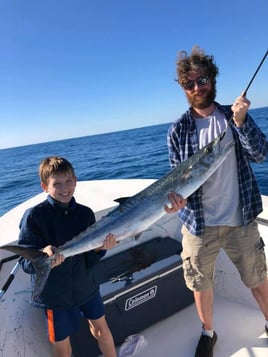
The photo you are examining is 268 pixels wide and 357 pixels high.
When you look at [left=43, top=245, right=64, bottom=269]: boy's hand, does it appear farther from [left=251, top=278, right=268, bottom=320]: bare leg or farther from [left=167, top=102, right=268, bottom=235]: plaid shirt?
[left=251, top=278, right=268, bottom=320]: bare leg

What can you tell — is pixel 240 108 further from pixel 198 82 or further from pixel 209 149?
pixel 198 82

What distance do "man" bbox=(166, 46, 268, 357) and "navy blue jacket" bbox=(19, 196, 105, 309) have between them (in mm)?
678

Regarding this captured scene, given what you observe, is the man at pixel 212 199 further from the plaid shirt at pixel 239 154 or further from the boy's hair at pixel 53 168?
the boy's hair at pixel 53 168

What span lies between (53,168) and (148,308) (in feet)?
5.31

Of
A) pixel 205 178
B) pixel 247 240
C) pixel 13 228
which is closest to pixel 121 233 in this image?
pixel 205 178

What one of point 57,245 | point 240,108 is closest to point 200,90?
point 240,108

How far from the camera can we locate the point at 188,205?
85.4 inches

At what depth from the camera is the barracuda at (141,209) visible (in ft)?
6.04

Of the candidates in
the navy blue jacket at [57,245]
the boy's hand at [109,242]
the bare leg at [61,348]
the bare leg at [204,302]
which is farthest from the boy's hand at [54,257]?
the bare leg at [204,302]

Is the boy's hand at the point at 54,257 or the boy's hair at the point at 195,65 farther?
the boy's hair at the point at 195,65

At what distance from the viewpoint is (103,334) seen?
7.21ft

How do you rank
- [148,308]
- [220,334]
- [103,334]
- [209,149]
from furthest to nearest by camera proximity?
1. [148,308]
2. [220,334]
3. [103,334]
4. [209,149]

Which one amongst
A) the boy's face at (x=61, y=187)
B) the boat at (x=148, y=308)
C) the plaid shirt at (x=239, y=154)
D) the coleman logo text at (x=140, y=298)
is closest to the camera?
the plaid shirt at (x=239, y=154)

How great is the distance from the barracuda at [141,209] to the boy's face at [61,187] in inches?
11.0
